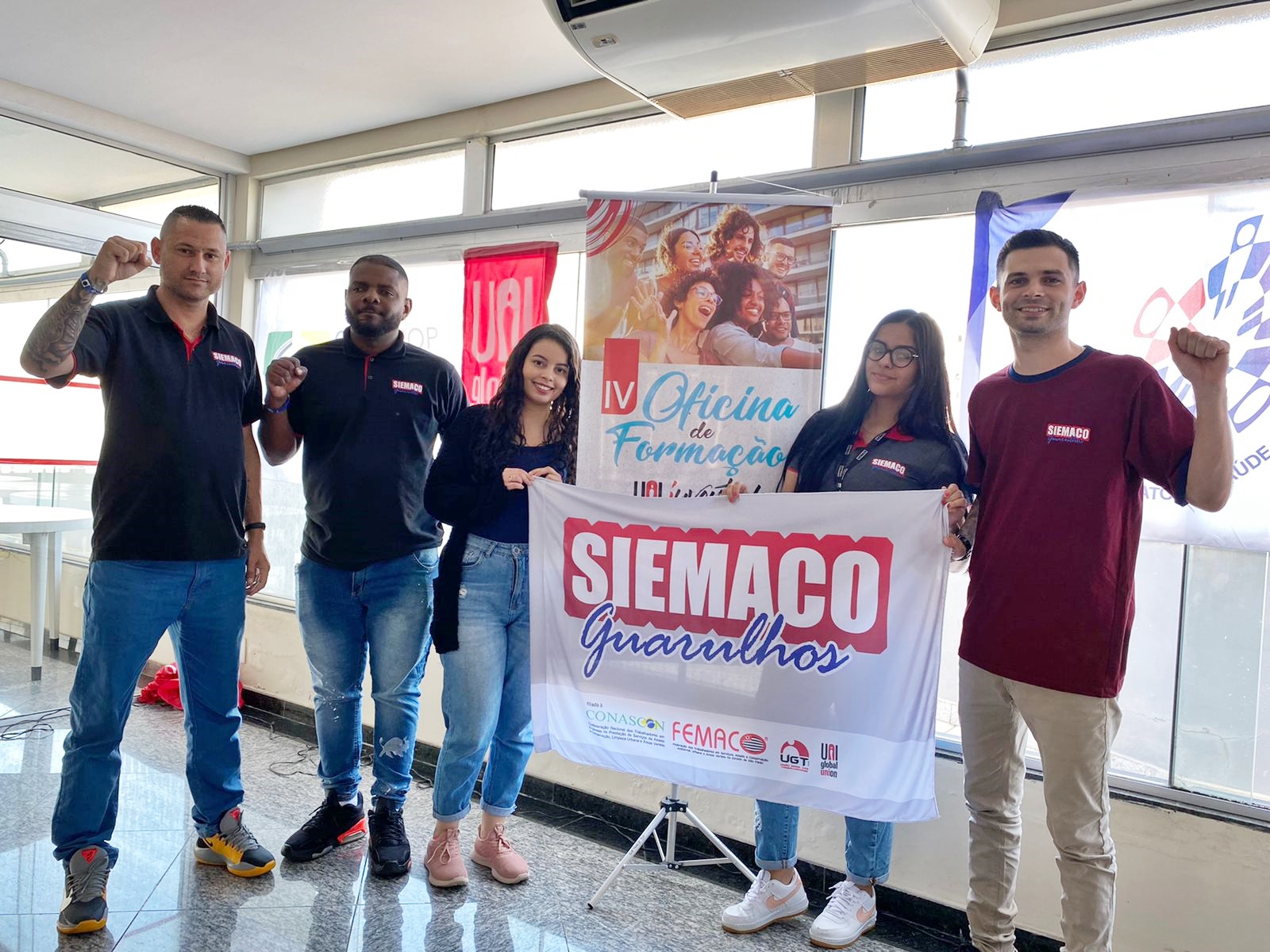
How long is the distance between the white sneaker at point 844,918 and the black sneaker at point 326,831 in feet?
4.59

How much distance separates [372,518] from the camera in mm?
2584

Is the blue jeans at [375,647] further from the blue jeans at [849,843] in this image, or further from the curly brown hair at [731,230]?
the curly brown hair at [731,230]

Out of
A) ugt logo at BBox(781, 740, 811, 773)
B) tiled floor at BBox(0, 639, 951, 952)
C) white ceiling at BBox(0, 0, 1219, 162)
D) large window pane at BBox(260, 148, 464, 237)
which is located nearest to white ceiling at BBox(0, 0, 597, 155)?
white ceiling at BBox(0, 0, 1219, 162)

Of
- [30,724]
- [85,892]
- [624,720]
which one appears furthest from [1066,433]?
[30,724]

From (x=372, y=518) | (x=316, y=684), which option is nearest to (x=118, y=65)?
(x=372, y=518)

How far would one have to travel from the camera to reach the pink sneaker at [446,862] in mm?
2531

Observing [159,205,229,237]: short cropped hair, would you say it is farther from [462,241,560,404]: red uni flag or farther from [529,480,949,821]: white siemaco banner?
[462,241,560,404]: red uni flag

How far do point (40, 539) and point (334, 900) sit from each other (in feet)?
9.08

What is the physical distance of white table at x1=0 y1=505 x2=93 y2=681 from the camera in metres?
4.07

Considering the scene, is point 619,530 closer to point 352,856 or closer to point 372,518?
point 372,518

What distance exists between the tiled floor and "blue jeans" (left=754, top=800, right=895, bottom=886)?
0.19 metres

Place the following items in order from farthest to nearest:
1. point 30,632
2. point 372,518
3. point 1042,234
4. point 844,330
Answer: point 30,632
point 844,330
point 372,518
point 1042,234

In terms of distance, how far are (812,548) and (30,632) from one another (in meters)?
4.08

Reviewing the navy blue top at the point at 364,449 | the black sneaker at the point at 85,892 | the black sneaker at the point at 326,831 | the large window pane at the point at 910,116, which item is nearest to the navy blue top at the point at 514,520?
the navy blue top at the point at 364,449
